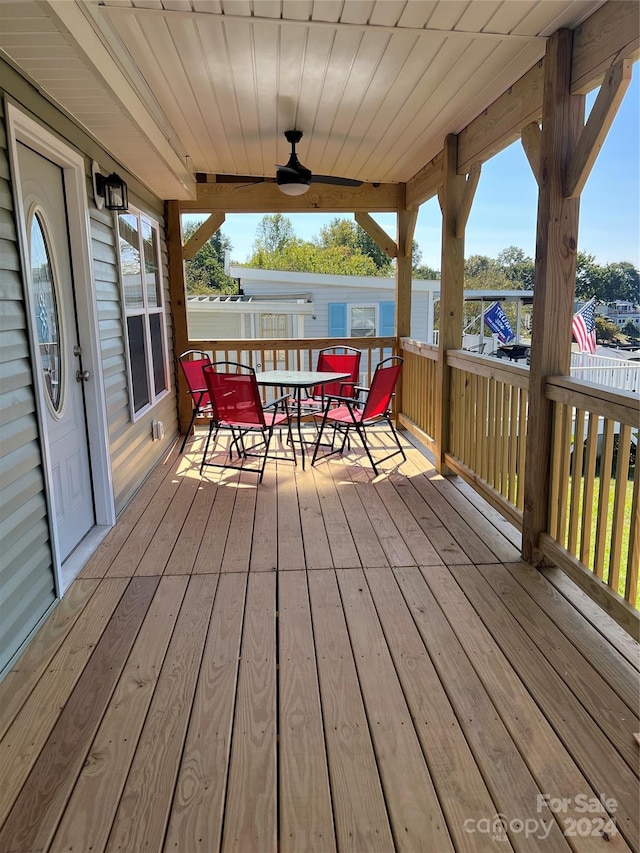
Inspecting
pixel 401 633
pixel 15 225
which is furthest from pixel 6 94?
pixel 401 633

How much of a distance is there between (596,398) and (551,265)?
0.69m

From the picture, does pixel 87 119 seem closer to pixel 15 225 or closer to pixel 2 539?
pixel 15 225

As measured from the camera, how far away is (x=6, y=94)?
213 cm

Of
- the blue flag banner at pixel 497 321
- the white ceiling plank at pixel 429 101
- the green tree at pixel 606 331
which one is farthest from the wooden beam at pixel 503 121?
the green tree at pixel 606 331

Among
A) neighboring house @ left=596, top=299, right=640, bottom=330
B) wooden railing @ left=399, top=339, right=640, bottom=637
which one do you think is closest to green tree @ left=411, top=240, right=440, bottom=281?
neighboring house @ left=596, top=299, right=640, bottom=330

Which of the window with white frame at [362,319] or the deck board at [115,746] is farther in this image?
the window with white frame at [362,319]

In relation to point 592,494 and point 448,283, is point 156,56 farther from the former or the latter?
point 592,494

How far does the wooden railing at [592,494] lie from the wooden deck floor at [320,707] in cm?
17

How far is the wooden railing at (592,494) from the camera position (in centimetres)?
206

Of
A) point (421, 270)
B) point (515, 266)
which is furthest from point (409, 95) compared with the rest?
point (421, 270)

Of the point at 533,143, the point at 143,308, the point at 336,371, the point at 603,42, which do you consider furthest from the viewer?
the point at 336,371

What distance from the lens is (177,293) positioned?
572 cm

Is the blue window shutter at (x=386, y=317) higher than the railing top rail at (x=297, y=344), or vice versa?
the blue window shutter at (x=386, y=317)

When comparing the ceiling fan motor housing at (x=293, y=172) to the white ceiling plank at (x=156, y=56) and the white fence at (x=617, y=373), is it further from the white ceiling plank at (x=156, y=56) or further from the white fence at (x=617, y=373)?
the white fence at (x=617, y=373)
